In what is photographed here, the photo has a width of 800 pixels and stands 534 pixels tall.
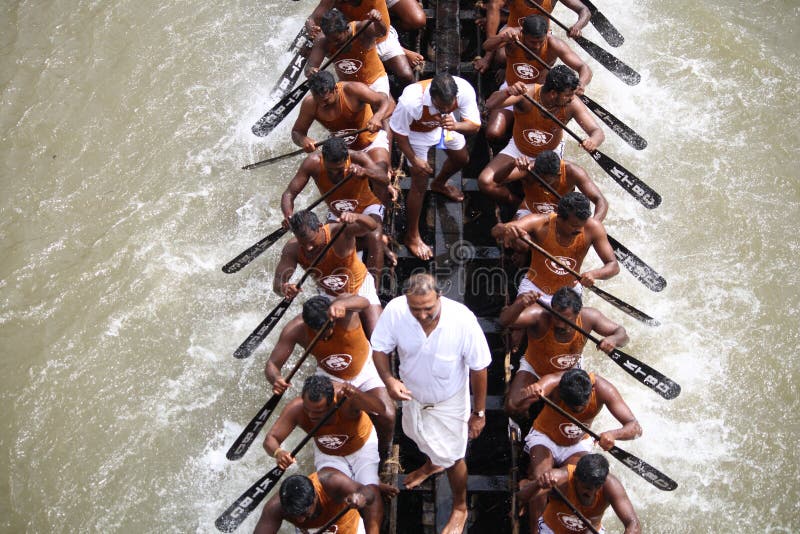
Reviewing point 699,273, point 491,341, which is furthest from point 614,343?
point 699,273

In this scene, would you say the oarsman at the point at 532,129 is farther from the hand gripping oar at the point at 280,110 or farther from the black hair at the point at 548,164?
the hand gripping oar at the point at 280,110

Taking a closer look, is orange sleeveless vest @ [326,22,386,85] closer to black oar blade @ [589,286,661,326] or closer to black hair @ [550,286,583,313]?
black oar blade @ [589,286,661,326]

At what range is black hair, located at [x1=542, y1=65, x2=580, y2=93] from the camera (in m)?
5.69

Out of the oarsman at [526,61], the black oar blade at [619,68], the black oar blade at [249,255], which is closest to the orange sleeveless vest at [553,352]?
the oarsman at [526,61]

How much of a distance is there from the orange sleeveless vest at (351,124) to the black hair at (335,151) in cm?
49

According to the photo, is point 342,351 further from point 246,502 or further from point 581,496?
point 581,496

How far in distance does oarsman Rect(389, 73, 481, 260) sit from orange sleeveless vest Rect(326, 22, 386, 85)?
0.65m

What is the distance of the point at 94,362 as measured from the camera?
22.2ft

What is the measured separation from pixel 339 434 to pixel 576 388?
1.24 metres

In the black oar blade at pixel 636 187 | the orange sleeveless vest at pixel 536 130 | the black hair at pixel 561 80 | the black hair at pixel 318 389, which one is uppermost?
the black hair at pixel 561 80

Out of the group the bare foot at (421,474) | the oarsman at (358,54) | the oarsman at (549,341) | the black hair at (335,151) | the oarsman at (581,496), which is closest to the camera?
the oarsman at (581,496)

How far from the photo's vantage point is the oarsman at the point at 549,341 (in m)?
5.13

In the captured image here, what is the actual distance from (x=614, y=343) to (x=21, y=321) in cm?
442

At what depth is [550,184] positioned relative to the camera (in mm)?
5762
